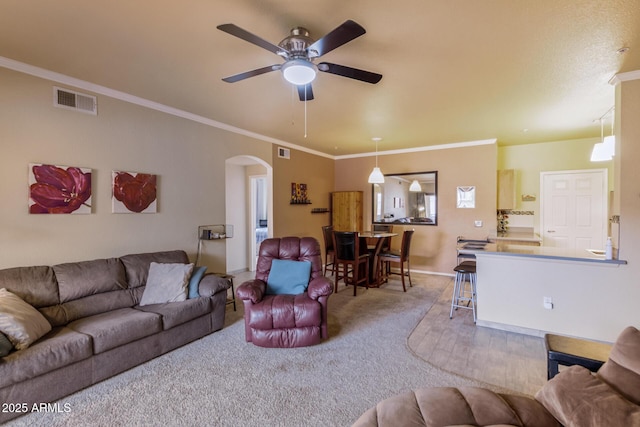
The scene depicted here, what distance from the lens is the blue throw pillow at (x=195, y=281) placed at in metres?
3.15

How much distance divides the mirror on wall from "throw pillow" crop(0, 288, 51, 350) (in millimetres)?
5794

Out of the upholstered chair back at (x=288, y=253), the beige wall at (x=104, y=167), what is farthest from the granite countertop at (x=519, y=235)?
the beige wall at (x=104, y=167)

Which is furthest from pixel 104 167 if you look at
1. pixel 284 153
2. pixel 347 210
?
pixel 347 210

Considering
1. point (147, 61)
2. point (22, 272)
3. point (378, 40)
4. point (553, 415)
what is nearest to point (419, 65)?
point (378, 40)

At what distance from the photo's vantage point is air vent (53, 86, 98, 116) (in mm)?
2859

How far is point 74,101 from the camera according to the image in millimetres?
2959

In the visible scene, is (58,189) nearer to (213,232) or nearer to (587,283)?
(213,232)

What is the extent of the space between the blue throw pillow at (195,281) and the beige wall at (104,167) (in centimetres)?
75

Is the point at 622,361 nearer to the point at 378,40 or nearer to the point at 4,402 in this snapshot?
the point at 378,40

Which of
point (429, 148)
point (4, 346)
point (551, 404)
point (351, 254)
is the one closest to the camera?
point (551, 404)

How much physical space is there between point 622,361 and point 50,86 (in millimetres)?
4669

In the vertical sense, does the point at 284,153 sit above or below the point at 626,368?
above

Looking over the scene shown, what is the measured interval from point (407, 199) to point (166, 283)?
5002 millimetres

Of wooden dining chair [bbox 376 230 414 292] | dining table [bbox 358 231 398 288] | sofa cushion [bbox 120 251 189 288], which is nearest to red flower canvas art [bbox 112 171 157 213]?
sofa cushion [bbox 120 251 189 288]
